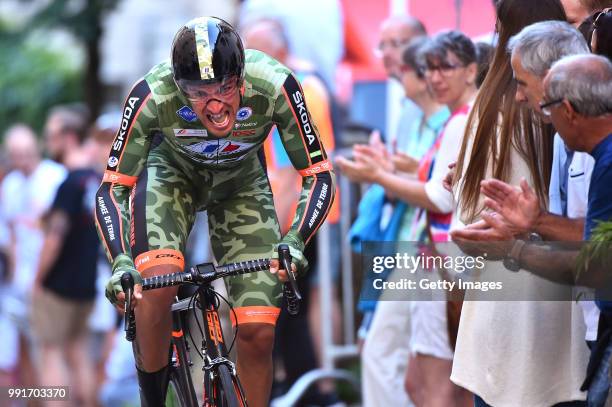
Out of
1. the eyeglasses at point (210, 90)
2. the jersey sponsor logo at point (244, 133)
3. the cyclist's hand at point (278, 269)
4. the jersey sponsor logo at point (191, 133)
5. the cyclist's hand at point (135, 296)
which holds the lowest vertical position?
the cyclist's hand at point (135, 296)

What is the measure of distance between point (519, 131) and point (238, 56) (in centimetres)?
130

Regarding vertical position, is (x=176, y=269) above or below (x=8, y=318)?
above

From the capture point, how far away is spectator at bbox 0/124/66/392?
11.7m

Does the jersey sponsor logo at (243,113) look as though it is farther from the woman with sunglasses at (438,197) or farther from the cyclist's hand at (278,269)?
the woman with sunglasses at (438,197)

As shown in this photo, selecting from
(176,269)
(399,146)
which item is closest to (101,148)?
(399,146)

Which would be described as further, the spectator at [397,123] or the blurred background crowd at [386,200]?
the spectator at [397,123]

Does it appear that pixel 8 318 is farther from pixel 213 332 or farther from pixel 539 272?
pixel 539 272

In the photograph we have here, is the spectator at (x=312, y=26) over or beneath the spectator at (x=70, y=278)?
over

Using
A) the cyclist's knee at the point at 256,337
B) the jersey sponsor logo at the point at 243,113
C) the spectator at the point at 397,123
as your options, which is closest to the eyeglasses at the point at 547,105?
the jersey sponsor logo at the point at 243,113

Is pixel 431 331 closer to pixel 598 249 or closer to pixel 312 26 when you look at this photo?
pixel 598 249

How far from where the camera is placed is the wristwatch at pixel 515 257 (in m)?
5.24

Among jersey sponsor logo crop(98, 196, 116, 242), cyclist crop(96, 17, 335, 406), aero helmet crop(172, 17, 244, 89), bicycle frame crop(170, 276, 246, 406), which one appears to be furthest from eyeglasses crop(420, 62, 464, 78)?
jersey sponsor logo crop(98, 196, 116, 242)

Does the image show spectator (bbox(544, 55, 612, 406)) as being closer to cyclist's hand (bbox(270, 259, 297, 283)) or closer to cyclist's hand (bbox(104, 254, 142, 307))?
cyclist's hand (bbox(270, 259, 297, 283))

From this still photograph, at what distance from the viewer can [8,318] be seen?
11.4m
